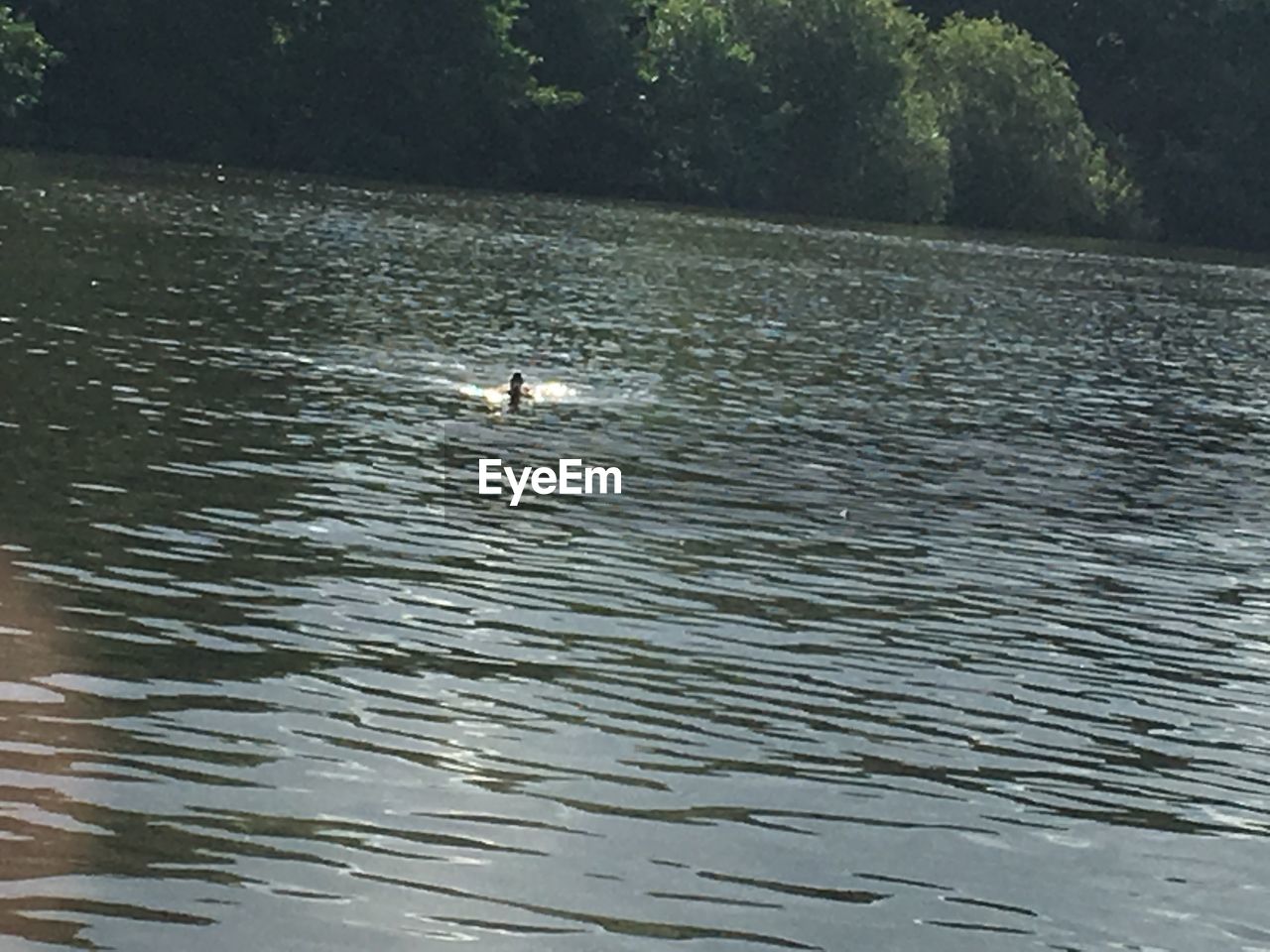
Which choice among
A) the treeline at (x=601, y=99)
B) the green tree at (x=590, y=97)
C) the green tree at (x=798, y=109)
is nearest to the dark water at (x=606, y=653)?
the treeline at (x=601, y=99)

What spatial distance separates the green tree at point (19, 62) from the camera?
108438 mm

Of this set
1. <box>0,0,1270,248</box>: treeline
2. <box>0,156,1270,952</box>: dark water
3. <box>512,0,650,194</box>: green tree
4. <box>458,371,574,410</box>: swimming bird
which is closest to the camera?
<box>0,156,1270,952</box>: dark water

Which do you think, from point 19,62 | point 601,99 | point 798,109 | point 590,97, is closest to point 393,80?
point 590,97

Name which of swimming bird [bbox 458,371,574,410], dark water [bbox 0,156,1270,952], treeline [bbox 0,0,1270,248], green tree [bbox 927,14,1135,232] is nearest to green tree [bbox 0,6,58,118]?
treeline [bbox 0,0,1270,248]

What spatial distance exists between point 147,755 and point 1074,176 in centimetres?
12366

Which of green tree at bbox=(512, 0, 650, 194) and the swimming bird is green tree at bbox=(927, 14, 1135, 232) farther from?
the swimming bird

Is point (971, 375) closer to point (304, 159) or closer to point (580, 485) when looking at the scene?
point (580, 485)

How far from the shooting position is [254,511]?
28.4 meters

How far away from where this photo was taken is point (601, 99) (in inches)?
5064

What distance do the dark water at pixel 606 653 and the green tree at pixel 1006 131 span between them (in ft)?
277

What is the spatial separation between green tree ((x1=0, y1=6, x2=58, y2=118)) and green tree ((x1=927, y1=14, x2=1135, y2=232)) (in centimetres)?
4697

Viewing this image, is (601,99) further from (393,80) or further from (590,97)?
(393,80)

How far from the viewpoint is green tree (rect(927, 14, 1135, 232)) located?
134875 millimetres

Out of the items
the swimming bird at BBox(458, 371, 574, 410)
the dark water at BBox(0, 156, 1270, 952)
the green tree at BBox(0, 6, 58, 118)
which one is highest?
the green tree at BBox(0, 6, 58, 118)
